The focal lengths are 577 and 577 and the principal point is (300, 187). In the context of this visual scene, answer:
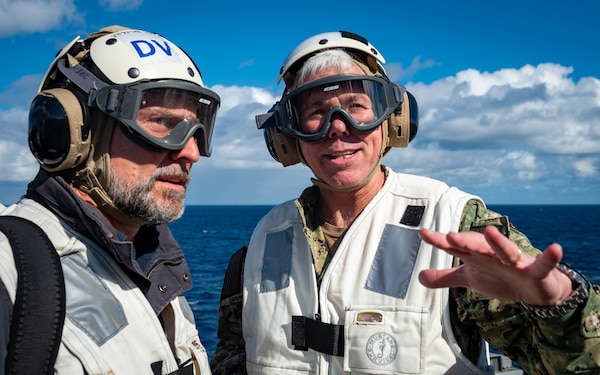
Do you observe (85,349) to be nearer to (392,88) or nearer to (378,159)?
(378,159)

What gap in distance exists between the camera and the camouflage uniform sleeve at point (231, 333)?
3.87m

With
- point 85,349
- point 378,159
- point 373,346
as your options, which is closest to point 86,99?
point 85,349

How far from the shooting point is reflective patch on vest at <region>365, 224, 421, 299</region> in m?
3.33

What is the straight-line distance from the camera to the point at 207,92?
3422 mm

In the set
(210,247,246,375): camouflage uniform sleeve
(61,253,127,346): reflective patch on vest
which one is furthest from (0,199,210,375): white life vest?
(210,247,246,375): camouflage uniform sleeve

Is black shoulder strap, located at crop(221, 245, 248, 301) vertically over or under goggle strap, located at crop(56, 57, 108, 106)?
under

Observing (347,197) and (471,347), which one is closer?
(471,347)

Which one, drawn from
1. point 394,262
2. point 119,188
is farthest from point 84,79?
point 394,262

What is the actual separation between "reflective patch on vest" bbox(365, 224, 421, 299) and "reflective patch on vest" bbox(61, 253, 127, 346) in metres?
1.44

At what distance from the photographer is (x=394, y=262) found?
3420 mm

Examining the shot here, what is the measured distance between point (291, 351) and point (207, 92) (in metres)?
1.63

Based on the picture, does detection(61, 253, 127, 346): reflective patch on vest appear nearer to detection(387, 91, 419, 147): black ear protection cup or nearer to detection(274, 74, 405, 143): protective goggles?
detection(274, 74, 405, 143): protective goggles

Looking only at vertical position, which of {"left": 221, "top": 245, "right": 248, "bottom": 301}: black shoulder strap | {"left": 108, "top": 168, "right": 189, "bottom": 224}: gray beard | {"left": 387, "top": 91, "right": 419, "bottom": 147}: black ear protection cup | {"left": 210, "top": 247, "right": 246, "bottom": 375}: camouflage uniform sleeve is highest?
{"left": 387, "top": 91, "right": 419, "bottom": 147}: black ear protection cup

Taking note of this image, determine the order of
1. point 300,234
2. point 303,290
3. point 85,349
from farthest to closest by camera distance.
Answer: point 300,234 → point 303,290 → point 85,349
